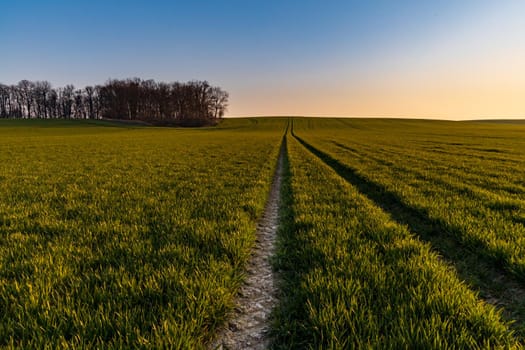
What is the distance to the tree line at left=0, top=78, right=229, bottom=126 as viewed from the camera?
308 ft

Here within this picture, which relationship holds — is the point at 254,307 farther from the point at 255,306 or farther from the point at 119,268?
the point at 119,268

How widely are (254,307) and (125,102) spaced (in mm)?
107920

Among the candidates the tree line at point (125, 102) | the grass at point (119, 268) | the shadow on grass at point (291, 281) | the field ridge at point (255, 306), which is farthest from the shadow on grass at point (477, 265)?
the tree line at point (125, 102)

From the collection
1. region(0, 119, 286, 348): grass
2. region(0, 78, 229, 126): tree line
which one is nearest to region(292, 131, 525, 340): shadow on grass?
region(0, 119, 286, 348): grass

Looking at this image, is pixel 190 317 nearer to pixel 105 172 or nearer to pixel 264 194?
pixel 264 194

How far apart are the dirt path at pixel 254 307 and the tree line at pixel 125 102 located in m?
91.2

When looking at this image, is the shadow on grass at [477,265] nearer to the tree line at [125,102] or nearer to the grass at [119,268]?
the grass at [119,268]

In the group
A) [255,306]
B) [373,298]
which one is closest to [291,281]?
[255,306]

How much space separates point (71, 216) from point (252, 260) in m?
4.50

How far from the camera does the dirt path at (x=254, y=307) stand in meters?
2.53

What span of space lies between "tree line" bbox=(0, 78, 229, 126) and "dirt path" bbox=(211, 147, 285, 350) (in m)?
91.2

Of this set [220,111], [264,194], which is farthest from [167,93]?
[264,194]

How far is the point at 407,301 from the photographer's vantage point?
274cm

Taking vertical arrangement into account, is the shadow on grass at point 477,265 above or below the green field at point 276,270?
below
